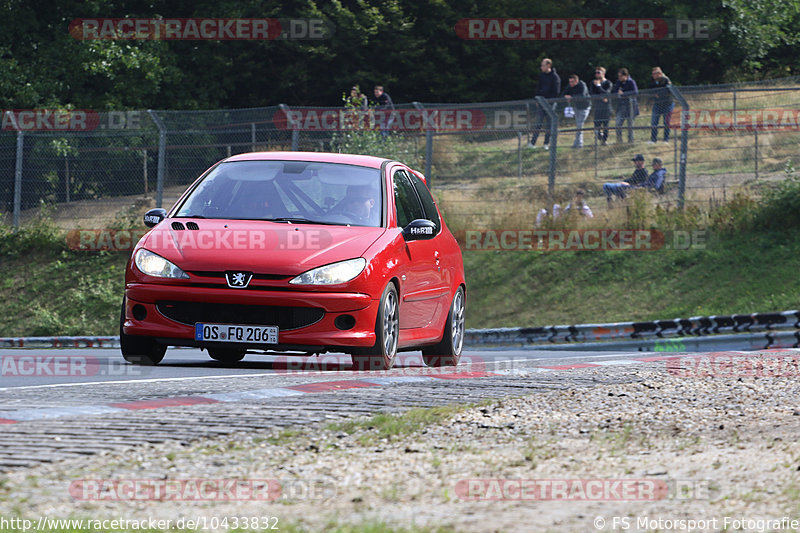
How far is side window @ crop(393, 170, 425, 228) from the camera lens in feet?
34.2

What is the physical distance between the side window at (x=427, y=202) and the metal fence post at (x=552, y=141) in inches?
432

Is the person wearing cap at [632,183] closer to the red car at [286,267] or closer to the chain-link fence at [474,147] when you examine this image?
the chain-link fence at [474,147]

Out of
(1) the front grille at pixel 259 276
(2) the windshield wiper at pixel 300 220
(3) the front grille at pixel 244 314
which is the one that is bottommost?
(3) the front grille at pixel 244 314

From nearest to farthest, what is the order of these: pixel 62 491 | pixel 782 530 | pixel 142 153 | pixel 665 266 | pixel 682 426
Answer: pixel 782 530 → pixel 62 491 → pixel 682 426 → pixel 665 266 → pixel 142 153

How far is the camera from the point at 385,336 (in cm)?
945

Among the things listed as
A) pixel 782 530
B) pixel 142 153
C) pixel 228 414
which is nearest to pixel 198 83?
pixel 142 153

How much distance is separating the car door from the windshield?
356 mm

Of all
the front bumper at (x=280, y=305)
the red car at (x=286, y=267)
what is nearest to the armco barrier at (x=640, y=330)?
the red car at (x=286, y=267)

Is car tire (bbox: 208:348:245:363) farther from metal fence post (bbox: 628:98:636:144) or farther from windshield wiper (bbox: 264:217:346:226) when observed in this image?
metal fence post (bbox: 628:98:636:144)

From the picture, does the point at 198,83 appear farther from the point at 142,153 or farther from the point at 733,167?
the point at 733,167

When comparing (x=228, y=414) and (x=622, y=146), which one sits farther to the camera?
(x=622, y=146)

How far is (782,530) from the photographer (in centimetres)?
479

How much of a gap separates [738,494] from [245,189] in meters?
5.68

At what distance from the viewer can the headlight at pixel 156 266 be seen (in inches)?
358
